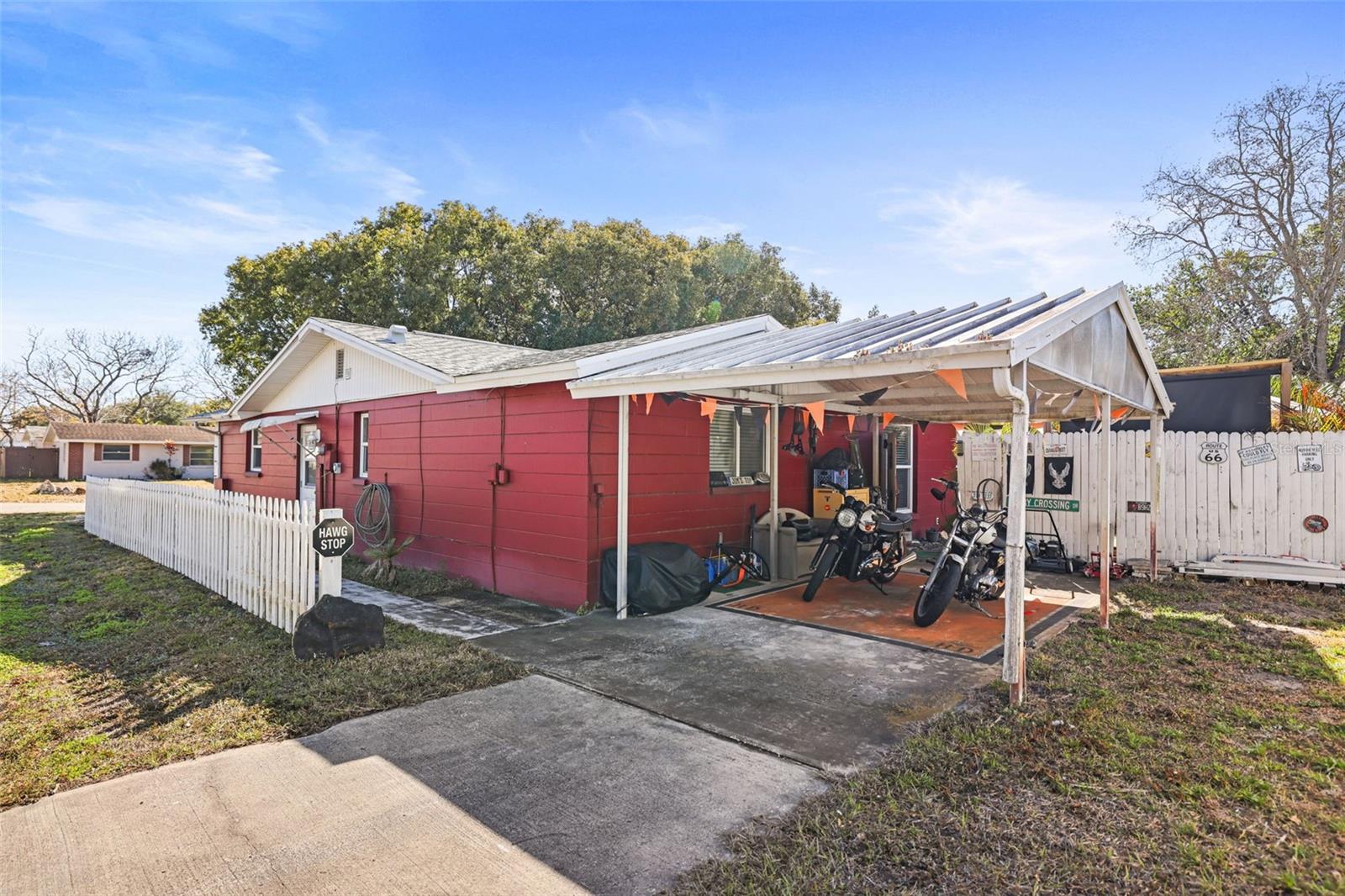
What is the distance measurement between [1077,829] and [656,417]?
5007 millimetres

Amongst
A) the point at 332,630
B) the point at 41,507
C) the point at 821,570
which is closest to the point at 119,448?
the point at 41,507

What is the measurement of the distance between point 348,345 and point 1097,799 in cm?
980

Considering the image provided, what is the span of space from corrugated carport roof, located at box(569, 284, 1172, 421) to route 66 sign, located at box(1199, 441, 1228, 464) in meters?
1.47

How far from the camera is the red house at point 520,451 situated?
20.9 ft

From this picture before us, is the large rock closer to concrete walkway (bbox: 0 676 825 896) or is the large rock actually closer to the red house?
concrete walkway (bbox: 0 676 825 896)

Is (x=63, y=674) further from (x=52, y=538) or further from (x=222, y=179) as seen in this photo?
(x=52, y=538)

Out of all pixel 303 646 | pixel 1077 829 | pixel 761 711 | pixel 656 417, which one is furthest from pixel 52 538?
pixel 1077 829

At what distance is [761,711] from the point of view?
3725 mm

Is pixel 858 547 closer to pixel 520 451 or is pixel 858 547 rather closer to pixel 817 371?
pixel 817 371

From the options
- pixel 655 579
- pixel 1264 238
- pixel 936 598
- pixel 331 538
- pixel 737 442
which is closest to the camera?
pixel 331 538

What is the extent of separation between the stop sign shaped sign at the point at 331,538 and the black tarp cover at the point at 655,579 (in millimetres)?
2273

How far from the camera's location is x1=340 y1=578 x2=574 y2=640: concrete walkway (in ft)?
18.3

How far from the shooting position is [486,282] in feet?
67.6

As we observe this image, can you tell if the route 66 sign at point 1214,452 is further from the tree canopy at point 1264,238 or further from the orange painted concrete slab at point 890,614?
the tree canopy at point 1264,238
